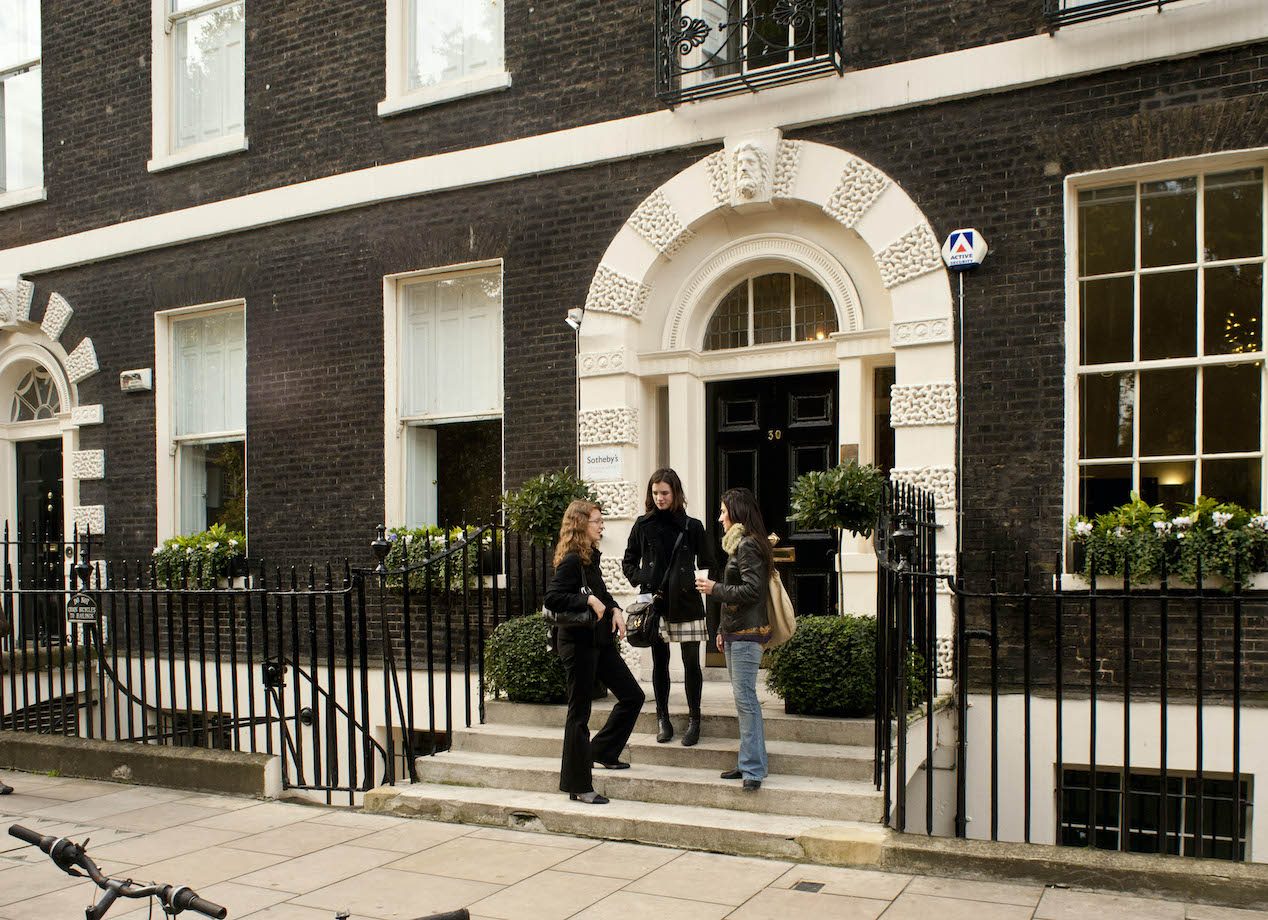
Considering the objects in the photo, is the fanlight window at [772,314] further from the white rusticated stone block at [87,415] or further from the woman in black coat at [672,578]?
the white rusticated stone block at [87,415]

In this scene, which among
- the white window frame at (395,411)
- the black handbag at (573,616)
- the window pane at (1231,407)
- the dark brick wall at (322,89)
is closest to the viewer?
the black handbag at (573,616)

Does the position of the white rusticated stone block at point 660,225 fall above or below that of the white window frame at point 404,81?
below

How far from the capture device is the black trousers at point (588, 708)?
666cm

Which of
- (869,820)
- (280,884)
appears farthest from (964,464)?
(280,884)

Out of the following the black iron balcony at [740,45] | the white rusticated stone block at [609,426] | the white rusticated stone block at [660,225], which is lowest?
the white rusticated stone block at [609,426]

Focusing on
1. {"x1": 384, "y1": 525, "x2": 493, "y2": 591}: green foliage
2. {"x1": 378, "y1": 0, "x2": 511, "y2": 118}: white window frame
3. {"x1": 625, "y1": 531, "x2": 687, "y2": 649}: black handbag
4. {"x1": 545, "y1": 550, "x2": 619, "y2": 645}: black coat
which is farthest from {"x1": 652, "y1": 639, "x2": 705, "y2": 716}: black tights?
{"x1": 378, "y1": 0, "x2": 511, "y2": 118}: white window frame

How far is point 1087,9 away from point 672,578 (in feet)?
14.7

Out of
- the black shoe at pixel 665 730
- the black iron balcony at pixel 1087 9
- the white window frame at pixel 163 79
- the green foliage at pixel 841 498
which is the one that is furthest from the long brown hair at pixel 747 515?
the white window frame at pixel 163 79

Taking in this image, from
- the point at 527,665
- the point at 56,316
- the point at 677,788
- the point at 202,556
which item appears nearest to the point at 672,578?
the point at 677,788

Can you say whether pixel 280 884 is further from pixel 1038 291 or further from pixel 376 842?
pixel 1038 291

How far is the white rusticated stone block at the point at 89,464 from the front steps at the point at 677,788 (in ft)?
20.5

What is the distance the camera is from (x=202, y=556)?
36.4 feet

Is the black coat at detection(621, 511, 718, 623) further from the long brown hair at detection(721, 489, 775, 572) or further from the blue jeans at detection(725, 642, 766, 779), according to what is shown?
the blue jeans at detection(725, 642, 766, 779)

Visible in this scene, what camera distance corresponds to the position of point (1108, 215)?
7820 millimetres
